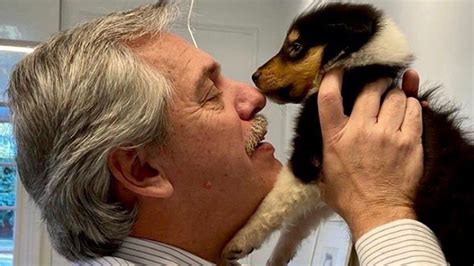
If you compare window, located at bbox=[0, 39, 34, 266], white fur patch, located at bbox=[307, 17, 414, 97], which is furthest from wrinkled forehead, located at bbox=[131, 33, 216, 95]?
window, located at bbox=[0, 39, 34, 266]

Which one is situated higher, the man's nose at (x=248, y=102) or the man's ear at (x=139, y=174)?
the man's nose at (x=248, y=102)

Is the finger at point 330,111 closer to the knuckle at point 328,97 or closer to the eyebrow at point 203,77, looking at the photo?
the knuckle at point 328,97

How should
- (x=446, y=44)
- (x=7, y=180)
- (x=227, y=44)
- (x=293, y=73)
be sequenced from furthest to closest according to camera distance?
(x=227, y=44) → (x=7, y=180) → (x=446, y=44) → (x=293, y=73)

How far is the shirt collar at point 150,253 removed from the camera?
3.31 feet

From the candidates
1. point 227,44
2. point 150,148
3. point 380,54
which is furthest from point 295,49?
point 227,44

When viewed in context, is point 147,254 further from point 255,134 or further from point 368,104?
point 368,104

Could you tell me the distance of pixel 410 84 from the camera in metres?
1.10

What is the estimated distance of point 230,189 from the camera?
3.51ft

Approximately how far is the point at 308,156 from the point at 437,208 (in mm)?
262

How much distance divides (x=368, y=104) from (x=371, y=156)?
10 cm

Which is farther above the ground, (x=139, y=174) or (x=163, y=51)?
(x=163, y=51)

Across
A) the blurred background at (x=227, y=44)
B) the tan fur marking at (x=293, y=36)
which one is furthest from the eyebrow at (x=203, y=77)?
the blurred background at (x=227, y=44)

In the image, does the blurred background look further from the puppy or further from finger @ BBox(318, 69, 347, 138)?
finger @ BBox(318, 69, 347, 138)

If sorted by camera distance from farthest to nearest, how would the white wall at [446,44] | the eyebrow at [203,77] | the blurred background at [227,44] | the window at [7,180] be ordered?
1. the window at [7,180]
2. the blurred background at [227,44]
3. the white wall at [446,44]
4. the eyebrow at [203,77]
